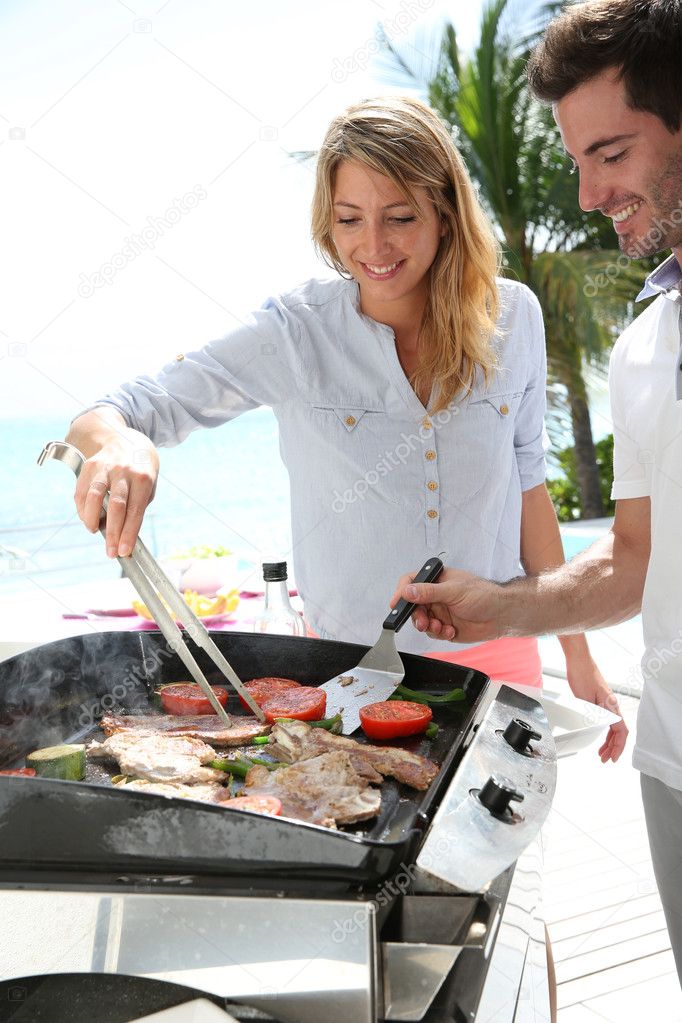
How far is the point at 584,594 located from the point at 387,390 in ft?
2.01

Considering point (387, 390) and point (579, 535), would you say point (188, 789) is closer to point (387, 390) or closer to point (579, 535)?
point (387, 390)

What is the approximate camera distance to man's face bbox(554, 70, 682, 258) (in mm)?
1444

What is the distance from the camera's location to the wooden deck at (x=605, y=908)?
240cm

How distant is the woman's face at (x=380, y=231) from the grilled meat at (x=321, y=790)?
1063mm

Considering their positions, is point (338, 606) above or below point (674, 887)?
above

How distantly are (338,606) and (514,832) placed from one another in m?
1.03

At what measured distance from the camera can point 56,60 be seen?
83.4 ft

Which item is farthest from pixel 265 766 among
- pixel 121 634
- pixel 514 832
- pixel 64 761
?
pixel 121 634

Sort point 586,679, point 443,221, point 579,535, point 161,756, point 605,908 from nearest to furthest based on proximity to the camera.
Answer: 1. point 161,756
2. point 443,221
3. point 586,679
4. point 605,908
5. point 579,535

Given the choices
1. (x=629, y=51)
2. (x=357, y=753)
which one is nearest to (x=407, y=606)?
(x=357, y=753)

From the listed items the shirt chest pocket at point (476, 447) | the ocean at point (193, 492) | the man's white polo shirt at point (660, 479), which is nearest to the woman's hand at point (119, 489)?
the shirt chest pocket at point (476, 447)

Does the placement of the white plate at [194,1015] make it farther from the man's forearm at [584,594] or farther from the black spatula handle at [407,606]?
the man's forearm at [584,594]

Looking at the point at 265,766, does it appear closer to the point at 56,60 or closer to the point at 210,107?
the point at 210,107

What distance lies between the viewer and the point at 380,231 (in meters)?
1.85
